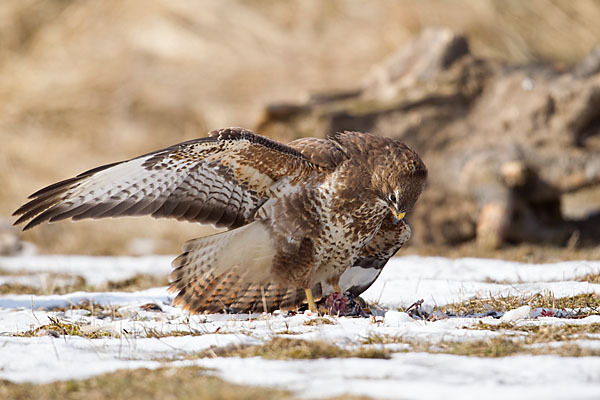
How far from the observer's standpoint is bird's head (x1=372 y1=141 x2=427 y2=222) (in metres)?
4.61

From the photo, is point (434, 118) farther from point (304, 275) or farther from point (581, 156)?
point (304, 275)

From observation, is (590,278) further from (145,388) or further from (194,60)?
(194,60)

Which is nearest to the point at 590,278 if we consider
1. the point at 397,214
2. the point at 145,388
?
the point at 397,214

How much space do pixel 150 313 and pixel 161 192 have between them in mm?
925

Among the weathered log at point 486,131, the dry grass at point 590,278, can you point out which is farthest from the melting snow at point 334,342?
the weathered log at point 486,131

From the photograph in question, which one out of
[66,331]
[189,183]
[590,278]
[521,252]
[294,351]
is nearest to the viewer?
[294,351]

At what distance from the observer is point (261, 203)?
4863mm

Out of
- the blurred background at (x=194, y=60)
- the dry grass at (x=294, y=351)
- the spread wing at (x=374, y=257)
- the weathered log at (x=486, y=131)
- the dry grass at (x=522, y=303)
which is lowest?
the dry grass at (x=294, y=351)

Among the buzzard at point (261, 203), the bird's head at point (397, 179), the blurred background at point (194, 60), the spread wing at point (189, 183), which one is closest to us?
the spread wing at point (189, 183)

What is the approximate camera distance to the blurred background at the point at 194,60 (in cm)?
1516

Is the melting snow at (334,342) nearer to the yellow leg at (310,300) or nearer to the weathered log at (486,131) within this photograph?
the yellow leg at (310,300)

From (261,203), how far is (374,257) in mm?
952

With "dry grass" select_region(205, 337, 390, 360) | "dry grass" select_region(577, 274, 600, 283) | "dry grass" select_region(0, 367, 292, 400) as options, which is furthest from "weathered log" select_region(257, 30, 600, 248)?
"dry grass" select_region(0, 367, 292, 400)

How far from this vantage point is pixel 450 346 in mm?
3314
